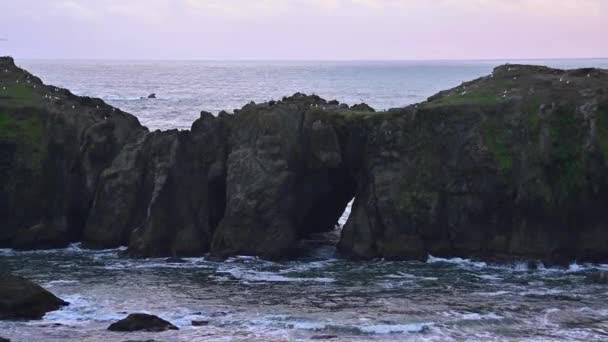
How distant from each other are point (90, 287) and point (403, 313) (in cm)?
1585

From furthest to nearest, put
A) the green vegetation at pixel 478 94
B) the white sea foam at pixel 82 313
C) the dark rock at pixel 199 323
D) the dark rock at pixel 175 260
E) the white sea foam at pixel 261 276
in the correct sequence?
the green vegetation at pixel 478 94 → the dark rock at pixel 175 260 → the white sea foam at pixel 261 276 → the white sea foam at pixel 82 313 → the dark rock at pixel 199 323

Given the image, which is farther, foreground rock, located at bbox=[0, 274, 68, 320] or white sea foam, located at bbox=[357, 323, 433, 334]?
foreground rock, located at bbox=[0, 274, 68, 320]

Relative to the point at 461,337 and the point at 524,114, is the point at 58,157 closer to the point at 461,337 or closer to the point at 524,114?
the point at 524,114

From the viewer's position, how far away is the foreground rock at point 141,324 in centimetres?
4194

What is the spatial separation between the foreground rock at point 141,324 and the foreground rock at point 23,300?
4.38 metres

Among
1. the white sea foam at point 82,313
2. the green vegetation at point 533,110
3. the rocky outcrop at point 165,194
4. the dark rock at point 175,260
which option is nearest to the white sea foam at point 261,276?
the dark rock at point 175,260

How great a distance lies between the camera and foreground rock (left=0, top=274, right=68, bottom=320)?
44.3m

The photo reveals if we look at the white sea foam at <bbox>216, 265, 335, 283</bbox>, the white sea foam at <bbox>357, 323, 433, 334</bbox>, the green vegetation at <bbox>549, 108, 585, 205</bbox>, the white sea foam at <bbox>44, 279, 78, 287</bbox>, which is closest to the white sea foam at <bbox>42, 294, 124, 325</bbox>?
the white sea foam at <bbox>44, 279, 78, 287</bbox>

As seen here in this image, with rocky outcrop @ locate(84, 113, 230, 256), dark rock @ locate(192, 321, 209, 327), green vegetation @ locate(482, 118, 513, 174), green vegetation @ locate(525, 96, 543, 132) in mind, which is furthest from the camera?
rocky outcrop @ locate(84, 113, 230, 256)

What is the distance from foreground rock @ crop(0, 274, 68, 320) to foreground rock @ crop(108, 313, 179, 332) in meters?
4.38

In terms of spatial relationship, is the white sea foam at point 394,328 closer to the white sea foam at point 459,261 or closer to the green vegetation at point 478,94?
the white sea foam at point 459,261

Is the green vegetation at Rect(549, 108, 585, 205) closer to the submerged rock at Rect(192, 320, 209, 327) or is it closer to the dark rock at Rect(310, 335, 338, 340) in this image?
the dark rock at Rect(310, 335, 338, 340)

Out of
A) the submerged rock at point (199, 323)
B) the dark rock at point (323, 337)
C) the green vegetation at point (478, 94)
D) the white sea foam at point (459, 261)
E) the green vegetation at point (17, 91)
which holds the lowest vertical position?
the white sea foam at point (459, 261)

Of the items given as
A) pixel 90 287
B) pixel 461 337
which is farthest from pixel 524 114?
pixel 90 287
